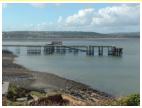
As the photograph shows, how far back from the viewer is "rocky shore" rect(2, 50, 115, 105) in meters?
5.25

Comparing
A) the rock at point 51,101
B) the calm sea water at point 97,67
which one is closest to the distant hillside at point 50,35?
the calm sea water at point 97,67

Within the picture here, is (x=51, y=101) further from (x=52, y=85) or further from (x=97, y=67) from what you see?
(x=97, y=67)

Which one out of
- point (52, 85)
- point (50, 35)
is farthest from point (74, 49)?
point (52, 85)

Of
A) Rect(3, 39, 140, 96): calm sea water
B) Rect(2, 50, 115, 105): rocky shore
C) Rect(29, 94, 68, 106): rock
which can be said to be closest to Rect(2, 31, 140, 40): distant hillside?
Rect(3, 39, 140, 96): calm sea water

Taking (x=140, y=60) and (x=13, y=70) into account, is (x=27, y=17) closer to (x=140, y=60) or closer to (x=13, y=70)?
(x=13, y=70)

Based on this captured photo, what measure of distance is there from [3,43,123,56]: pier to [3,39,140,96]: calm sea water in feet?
0.16

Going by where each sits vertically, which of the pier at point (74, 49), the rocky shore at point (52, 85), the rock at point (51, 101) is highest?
the pier at point (74, 49)

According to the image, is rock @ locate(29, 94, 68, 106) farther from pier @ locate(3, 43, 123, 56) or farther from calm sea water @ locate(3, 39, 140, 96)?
→ pier @ locate(3, 43, 123, 56)

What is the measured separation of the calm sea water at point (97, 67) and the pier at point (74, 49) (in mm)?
49

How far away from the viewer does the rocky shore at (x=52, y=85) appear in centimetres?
525

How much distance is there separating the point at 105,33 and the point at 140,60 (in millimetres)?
532

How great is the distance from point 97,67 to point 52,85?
584 mm

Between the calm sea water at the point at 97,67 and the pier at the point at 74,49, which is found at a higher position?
the pier at the point at 74,49

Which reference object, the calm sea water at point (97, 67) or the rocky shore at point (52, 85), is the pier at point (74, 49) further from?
Answer: the rocky shore at point (52, 85)
